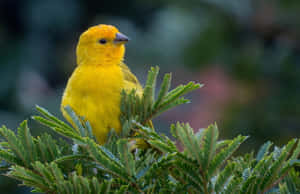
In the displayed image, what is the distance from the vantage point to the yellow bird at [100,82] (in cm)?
156

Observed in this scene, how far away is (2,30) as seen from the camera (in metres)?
4.55

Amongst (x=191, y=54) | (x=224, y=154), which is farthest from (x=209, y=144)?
(x=191, y=54)

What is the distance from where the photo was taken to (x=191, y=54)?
3.52 m

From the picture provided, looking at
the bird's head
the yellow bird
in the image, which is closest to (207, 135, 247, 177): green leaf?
the yellow bird

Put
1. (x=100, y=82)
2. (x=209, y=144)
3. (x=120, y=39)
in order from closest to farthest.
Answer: (x=209, y=144)
(x=100, y=82)
(x=120, y=39)

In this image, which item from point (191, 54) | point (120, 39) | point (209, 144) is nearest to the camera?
point (209, 144)

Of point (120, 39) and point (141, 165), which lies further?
point (120, 39)

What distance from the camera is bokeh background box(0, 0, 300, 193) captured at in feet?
10.4

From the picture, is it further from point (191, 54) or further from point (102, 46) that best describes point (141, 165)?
point (191, 54)

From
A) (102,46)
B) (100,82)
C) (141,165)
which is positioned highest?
(102,46)

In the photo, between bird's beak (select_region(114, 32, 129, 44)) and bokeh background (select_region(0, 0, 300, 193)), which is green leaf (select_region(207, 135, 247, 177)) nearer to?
bird's beak (select_region(114, 32, 129, 44))

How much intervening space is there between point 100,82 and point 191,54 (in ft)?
6.36

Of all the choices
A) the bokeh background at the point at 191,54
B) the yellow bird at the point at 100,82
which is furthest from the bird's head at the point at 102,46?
the bokeh background at the point at 191,54

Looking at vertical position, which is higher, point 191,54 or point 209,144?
point 191,54
